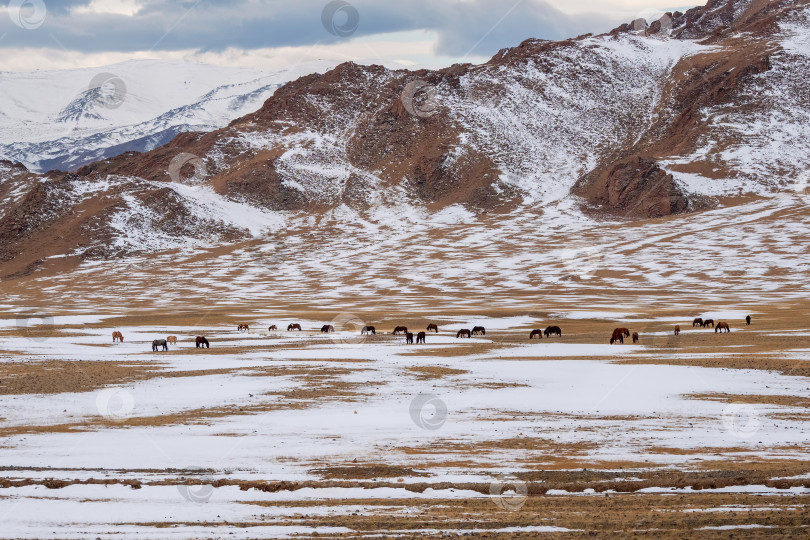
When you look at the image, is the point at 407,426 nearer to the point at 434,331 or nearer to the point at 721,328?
the point at 434,331

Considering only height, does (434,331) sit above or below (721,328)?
below

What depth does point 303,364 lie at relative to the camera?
142 ft

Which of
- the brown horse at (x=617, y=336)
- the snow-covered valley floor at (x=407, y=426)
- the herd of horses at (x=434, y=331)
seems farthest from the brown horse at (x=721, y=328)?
the brown horse at (x=617, y=336)

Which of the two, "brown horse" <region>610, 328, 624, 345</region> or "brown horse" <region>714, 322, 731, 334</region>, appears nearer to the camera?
"brown horse" <region>610, 328, 624, 345</region>

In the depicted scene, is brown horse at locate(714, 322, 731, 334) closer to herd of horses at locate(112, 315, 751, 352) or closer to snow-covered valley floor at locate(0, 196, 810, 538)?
herd of horses at locate(112, 315, 751, 352)

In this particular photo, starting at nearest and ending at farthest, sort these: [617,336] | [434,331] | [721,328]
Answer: [617,336], [721,328], [434,331]

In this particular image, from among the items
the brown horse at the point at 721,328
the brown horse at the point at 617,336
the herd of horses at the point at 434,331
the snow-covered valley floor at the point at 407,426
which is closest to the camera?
the snow-covered valley floor at the point at 407,426

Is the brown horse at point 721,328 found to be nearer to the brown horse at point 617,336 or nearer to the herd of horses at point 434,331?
the herd of horses at point 434,331

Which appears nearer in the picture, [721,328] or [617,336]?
[617,336]

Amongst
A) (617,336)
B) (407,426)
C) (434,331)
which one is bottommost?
(407,426)

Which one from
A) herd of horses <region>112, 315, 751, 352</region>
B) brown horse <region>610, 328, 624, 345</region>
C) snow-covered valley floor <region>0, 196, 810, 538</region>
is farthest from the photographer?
herd of horses <region>112, 315, 751, 352</region>

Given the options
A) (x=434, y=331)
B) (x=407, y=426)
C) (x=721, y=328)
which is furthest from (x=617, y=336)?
(x=407, y=426)

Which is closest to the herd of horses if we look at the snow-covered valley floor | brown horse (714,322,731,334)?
brown horse (714,322,731,334)

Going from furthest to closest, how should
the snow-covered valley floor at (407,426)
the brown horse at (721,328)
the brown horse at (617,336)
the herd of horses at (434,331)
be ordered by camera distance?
1. the brown horse at (721,328)
2. the herd of horses at (434,331)
3. the brown horse at (617,336)
4. the snow-covered valley floor at (407,426)
